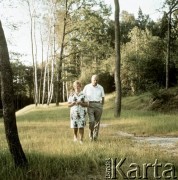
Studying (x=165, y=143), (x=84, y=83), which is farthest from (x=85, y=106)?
(x=84, y=83)

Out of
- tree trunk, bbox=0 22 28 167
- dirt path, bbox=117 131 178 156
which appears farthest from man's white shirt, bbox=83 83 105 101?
tree trunk, bbox=0 22 28 167

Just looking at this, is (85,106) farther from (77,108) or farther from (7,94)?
(7,94)

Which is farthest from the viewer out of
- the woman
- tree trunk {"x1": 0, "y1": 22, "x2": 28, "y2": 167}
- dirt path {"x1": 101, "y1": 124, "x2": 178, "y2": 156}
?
the woman

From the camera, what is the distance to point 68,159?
8180mm

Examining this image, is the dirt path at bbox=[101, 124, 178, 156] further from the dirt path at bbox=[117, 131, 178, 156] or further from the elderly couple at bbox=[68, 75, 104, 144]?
the elderly couple at bbox=[68, 75, 104, 144]

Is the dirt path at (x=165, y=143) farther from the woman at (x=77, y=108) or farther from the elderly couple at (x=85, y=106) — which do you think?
the woman at (x=77, y=108)


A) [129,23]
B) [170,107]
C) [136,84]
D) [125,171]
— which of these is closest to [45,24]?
[136,84]

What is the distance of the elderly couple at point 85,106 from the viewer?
38.2 ft

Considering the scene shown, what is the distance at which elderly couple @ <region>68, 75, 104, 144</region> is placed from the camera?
11656 mm

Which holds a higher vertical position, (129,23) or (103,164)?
(129,23)

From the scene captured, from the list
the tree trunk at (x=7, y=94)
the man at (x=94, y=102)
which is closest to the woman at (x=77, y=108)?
the man at (x=94, y=102)

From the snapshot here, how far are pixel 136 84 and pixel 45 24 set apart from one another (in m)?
13.5

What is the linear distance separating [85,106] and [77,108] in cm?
25

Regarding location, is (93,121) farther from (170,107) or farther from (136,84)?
(136,84)
